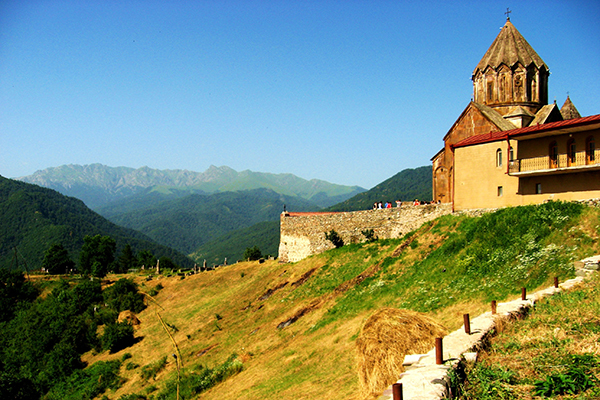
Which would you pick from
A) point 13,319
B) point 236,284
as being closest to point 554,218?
point 236,284

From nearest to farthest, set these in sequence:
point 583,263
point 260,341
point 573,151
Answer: point 583,263
point 573,151
point 260,341

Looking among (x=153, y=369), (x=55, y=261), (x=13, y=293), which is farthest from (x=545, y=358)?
(x=55, y=261)

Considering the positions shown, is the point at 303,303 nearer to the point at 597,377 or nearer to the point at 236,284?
the point at 236,284

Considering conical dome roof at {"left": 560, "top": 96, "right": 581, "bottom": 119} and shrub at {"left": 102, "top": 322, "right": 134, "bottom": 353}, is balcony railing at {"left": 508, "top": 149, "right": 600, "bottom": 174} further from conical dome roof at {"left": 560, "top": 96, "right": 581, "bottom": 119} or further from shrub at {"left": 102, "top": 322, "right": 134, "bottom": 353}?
shrub at {"left": 102, "top": 322, "right": 134, "bottom": 353}

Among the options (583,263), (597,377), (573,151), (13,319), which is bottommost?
(13,319)

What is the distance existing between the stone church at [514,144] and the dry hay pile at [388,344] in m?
15.7

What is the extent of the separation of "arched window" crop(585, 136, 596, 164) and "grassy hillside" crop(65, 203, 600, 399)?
3.05 m

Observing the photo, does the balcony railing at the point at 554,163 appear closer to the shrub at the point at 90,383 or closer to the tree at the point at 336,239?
the tree at the point at 336,239

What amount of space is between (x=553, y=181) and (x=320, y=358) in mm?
15963

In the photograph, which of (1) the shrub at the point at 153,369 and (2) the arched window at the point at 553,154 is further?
(1) the shrub at the point at 153,369

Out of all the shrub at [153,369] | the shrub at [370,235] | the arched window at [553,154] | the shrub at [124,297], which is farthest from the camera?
the shrub at [124,297]

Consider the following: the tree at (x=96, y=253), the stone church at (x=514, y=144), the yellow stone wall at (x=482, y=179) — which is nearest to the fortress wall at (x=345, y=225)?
the yellow stone wall at (x=482, y=179)

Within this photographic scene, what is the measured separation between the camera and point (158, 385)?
29.2m

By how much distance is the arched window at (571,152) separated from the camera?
23328 mm
